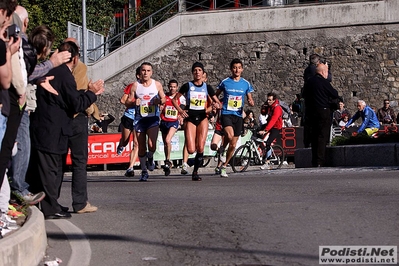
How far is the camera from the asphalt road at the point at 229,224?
758 centimetres

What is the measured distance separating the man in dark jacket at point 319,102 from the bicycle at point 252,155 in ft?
8.42

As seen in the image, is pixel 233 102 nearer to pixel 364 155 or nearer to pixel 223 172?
pixel 223 172

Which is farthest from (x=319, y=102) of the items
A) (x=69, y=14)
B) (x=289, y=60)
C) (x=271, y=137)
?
(x=69, y=14)

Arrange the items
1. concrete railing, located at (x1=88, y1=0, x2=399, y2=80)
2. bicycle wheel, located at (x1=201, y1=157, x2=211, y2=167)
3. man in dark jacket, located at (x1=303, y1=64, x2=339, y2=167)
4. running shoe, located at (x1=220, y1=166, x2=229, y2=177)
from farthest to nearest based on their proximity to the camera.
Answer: concrete railing, located at (x1=88, y1=0, x2=399, y2=80), bicycle wheel, located at (x1=201, y1=157, x2=211, y2=167), man in dark jacket, located at (x1=303, y1=64, x2=339, y2=167), running shoe, located at (x1=220, y1=166, x2=229, y2=177)

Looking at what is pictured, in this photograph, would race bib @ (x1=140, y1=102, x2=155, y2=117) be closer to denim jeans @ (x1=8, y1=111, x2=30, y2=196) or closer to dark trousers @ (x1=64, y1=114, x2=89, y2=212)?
dark trousers @ (x1=64, y1=114, x2=89, y2=212)

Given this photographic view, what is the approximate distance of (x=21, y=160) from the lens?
9.51 metres

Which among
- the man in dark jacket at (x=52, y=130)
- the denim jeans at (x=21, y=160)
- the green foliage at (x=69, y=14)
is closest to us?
the denim jeans at (x=21, y=160)

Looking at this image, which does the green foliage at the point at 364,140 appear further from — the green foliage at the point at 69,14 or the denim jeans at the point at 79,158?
the green foliage at the point at 69,14

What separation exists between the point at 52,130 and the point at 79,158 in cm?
70

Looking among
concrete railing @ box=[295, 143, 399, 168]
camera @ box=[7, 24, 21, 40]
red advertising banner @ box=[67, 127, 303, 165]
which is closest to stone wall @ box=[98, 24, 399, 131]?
red advertising banner @ box=[67, 127, 303, 165]

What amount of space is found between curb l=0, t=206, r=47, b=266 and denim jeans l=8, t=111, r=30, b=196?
1231 mm

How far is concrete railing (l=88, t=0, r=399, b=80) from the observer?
121 ft

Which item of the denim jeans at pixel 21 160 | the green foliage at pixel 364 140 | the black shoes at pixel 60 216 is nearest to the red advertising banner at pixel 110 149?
the green foliage at pixel 364 140

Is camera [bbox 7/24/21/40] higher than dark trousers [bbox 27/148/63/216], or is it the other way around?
camera [bbox 7/24/21/40]
